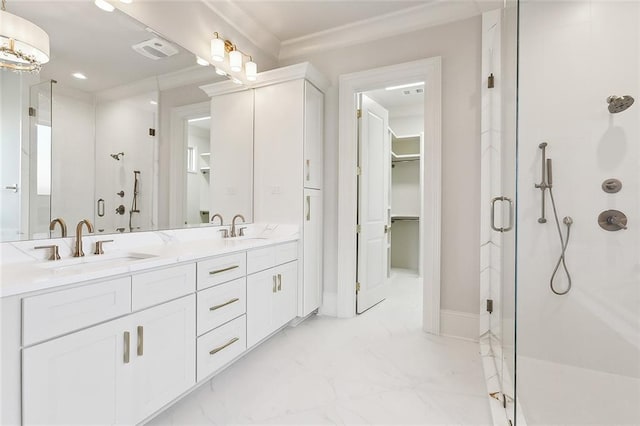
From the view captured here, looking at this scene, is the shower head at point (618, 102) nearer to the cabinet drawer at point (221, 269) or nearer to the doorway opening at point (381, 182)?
the doorway opening at point (381, 182)

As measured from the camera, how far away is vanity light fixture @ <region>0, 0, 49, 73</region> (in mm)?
1331

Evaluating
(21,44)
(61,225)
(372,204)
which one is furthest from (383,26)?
(61,225)

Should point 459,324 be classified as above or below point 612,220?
below

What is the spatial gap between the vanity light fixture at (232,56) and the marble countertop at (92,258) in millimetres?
1389

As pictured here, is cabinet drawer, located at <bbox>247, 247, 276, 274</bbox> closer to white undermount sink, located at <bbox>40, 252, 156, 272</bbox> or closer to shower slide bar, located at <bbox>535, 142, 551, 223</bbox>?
white undermount sink, located at <bbox>40, 252, 156, 272</bbox>

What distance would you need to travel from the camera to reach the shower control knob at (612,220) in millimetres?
1349

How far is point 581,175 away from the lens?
1.49 m

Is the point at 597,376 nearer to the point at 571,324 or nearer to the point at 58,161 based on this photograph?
the point at 571,324

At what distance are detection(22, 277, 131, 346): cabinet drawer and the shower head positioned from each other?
7.51 ft

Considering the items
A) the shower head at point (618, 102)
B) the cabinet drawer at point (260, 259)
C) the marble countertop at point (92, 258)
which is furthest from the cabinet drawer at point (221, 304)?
the shower head at point (618, 102)

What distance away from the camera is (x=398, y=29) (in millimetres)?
2631

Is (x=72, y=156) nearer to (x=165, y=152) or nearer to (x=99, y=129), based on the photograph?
(x=99, y=129)

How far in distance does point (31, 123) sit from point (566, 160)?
2656 mm

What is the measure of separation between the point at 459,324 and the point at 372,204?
53.6 inches
